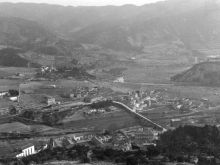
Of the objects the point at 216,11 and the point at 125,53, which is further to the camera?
the point at 216,11

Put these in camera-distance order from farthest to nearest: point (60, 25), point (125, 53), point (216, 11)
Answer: point (60, 25), point (216, 11), point (125, 53)

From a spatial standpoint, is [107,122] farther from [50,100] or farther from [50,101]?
[50,100]

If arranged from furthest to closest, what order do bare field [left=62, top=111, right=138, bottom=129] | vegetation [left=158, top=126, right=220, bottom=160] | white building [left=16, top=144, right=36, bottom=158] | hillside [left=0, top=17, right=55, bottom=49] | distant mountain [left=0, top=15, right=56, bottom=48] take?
1. hillside [left=0, top=17, right=55, bottom=49]
2. distant mountain [left=0, top=15, right=56, bottom=48]
3. bare field [left=62, top=111, right=138, bottom=129]
4. white building [left=16, top=144, right=36, bottom=158]
5. vegetation [left=158, top=126, right=220, bottom=160]

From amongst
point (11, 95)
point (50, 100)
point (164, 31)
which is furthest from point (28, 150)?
point (164, 31)

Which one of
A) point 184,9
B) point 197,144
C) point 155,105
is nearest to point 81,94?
point 155,105

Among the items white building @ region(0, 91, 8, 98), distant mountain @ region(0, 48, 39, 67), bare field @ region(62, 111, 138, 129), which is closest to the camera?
bare field @ region(62, 111, 138, 129)

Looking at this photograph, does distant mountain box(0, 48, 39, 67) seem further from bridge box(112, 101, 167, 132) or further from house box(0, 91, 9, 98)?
bridge box(112, 101, 167, 132)

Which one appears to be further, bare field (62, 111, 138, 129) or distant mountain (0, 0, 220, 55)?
distant mountain (0, 0, 220, 55)

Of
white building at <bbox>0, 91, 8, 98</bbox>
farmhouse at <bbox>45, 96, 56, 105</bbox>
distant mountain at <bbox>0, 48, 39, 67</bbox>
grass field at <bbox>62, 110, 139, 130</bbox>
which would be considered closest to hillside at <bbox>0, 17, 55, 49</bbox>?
distant mountain at <bbox>0, 48, 39, 67</bbox>

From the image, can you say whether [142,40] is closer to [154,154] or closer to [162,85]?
[162,85]
